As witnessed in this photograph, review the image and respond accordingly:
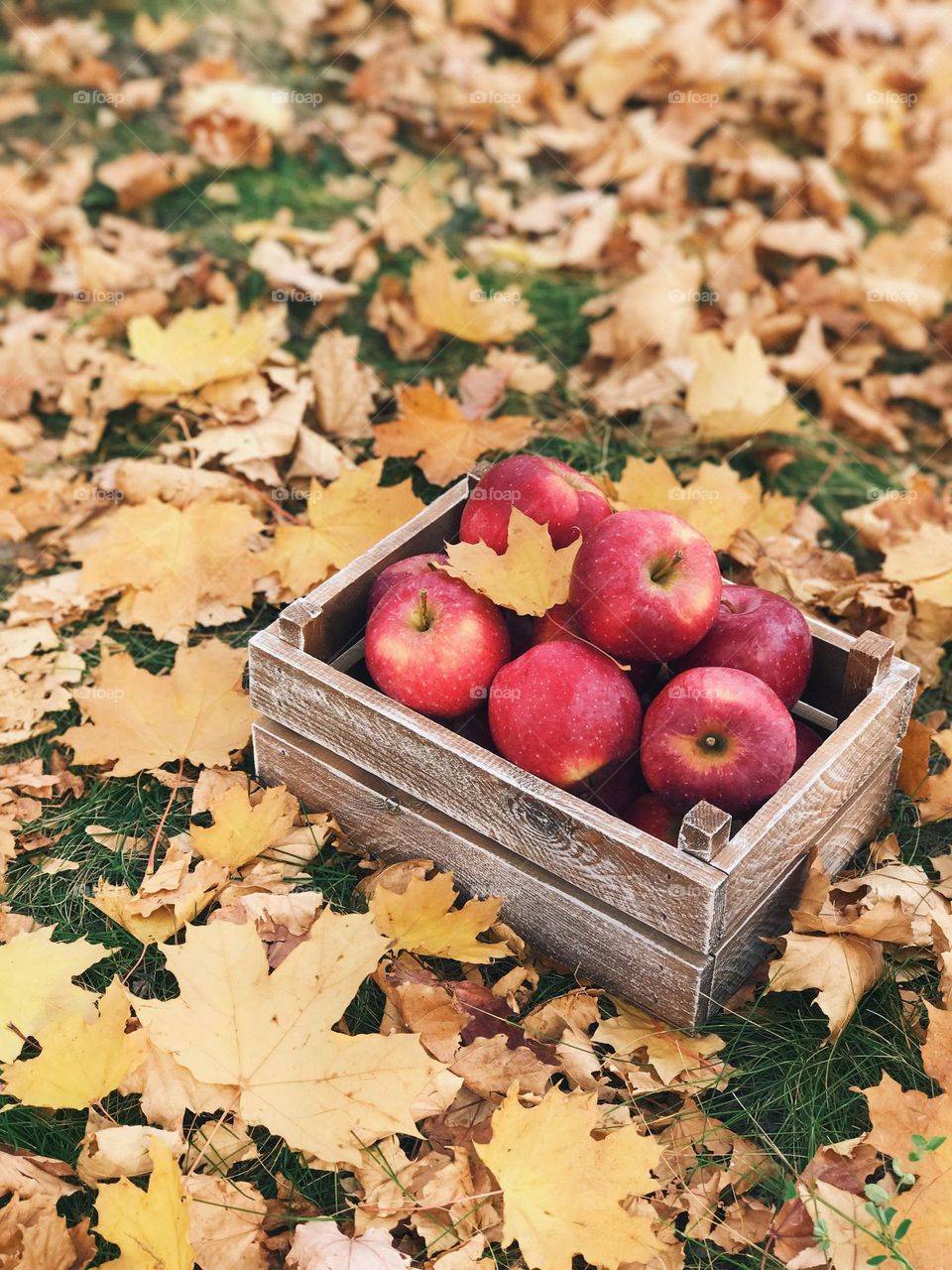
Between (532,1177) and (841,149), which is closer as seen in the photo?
(532,1177)

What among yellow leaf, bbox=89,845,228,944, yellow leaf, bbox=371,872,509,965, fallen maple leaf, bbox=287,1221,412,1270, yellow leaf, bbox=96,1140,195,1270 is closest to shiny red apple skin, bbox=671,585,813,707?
yellow leaf, bbox=371,872,509,965

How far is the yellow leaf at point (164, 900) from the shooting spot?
2.10 meters

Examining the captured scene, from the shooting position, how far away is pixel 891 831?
2.35 m

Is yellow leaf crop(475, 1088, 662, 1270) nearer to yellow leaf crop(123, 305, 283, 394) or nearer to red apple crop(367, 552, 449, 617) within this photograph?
red apple crop(367, 552, 449, 617)

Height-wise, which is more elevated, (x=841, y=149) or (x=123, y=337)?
(x=841, y=149)

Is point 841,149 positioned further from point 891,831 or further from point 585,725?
point 585,725

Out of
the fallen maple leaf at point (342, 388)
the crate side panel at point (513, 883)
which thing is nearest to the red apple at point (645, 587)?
the crate side panel at point (513, 883)

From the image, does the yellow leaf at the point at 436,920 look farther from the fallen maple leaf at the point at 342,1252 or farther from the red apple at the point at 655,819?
the fallen maple leaf at the point at 342,1252

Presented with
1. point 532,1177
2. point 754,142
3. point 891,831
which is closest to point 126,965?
point 532,1177

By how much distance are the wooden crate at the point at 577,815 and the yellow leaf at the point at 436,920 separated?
0.07m

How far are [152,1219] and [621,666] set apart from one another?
987 millimetres

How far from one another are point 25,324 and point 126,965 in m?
2.04

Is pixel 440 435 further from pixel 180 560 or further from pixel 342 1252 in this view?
pixel 342 1252

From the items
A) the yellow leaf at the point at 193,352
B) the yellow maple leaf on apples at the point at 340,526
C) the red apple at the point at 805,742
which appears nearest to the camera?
the red apple at the point at 805,742
